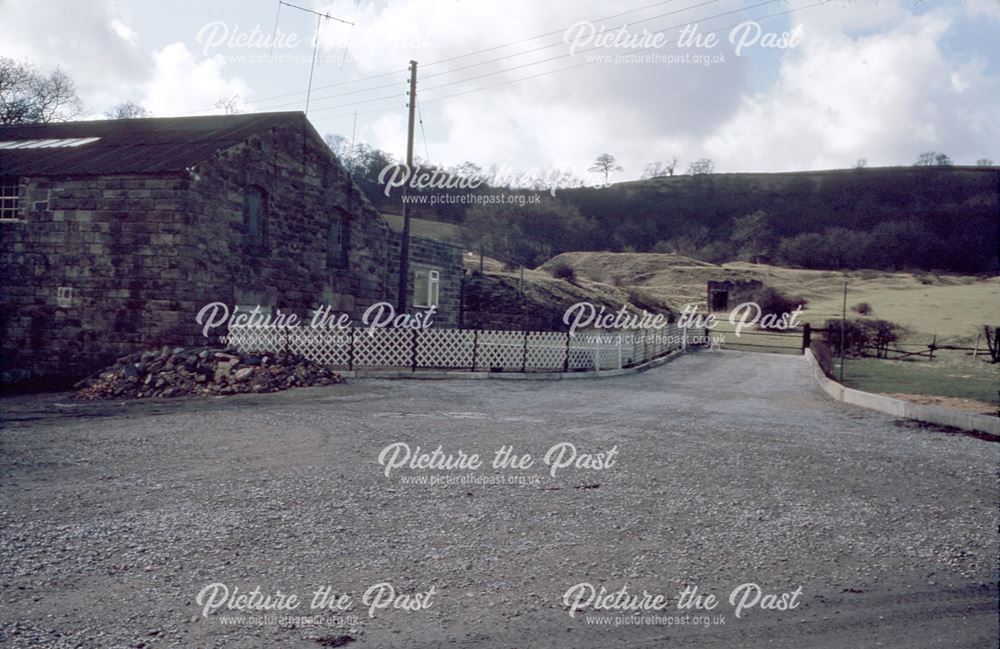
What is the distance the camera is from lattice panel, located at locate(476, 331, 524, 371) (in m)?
18.7

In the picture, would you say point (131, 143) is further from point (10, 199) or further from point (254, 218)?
point (254, 218)

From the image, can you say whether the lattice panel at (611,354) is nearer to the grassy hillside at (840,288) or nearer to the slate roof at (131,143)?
the slate roof at (131,143)

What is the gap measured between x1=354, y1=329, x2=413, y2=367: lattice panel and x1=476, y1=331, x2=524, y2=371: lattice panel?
201cm

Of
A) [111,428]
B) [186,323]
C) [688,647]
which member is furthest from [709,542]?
[186,323]

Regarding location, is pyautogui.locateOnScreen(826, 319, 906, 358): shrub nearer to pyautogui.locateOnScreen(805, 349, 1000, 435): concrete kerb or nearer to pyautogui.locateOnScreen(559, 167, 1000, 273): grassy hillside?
pyautogui.locateOnScreen(805, 349, 1000, 435): concrete kerb

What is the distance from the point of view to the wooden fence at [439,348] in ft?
58.1

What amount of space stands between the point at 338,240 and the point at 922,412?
18.1 metres

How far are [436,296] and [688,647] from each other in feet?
83.1

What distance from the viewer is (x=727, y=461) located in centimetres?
819

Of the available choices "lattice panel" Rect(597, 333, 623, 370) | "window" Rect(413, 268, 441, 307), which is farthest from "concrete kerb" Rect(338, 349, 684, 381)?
"window" Rect(413, 268, 441, 307)

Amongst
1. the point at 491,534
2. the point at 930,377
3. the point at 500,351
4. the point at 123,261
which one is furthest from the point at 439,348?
the point at 930,377

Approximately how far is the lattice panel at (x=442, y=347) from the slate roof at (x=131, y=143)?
7.61 metres

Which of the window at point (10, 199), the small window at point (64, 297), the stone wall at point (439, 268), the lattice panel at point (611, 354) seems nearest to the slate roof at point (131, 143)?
the window at point (10, 199)

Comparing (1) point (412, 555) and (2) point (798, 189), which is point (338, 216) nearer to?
(1) point (412, 555)
